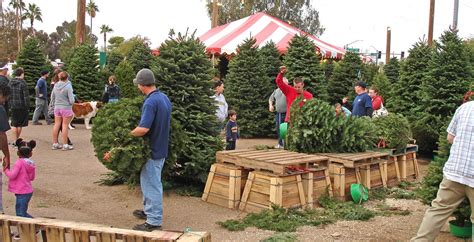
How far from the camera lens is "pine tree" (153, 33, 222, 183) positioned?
25.6ft

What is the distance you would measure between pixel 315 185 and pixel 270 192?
913mm

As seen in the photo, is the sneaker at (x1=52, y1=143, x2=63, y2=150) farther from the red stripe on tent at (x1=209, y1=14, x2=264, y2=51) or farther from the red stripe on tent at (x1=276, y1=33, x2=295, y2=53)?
the red stripe on tent at (x1=209, y1=14, x2=264, y2=51)

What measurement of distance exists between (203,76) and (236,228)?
289cm

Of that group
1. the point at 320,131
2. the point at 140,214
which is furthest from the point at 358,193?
the point at 140,214

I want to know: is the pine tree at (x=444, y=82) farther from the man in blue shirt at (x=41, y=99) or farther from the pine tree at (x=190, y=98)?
the man in blue shirt at (x=41, y=99)

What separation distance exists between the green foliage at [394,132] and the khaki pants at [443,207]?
4073 millimetres

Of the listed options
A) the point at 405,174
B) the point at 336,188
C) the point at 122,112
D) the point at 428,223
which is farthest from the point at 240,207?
the point at 405,174

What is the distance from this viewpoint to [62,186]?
320 inches

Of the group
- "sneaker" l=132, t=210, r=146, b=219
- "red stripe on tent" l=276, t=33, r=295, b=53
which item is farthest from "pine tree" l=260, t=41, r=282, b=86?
"sneaker" l=132, t=210, r=146, b=219

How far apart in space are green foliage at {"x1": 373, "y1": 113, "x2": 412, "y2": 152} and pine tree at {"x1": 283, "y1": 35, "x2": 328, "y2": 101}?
539 cm

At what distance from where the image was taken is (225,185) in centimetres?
720

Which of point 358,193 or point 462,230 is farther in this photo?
point 358,193

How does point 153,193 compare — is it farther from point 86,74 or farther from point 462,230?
point 86,74

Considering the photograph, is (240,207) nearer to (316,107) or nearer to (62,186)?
(316,107)
